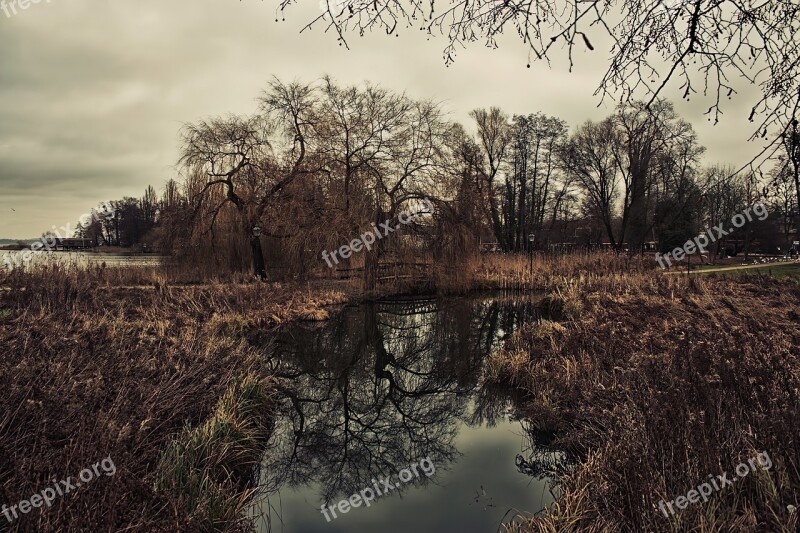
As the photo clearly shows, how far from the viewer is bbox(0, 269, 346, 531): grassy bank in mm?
2854

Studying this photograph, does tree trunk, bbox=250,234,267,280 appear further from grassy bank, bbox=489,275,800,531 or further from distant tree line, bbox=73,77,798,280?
grassy bank, bbox=489,275,800,531

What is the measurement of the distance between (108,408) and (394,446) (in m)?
3.40

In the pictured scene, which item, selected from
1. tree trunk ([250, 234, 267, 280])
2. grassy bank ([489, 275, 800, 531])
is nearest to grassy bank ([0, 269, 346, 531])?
grassy bank ([489, 275, 800, 531])

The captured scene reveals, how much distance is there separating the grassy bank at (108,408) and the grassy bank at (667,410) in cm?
302

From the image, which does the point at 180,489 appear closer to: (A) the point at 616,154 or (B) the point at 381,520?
(B) the point at 381,520

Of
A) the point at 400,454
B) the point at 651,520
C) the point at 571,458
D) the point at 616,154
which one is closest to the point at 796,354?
the point at 571,458

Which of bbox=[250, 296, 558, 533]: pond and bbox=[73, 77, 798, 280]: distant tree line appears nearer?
bbox=[250, 296, 558, 533]: pond

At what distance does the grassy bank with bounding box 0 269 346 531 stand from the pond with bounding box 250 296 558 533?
2.71 feet

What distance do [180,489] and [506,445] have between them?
3.91m

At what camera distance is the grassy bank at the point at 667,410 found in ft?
10.5

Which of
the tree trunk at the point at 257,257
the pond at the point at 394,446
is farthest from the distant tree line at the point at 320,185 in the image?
the pond at the point at 394,446

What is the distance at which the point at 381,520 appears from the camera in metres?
4.53

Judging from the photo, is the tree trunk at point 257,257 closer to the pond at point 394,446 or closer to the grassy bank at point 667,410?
the pond at point 394,446

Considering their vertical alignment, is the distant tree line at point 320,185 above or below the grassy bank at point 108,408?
above
